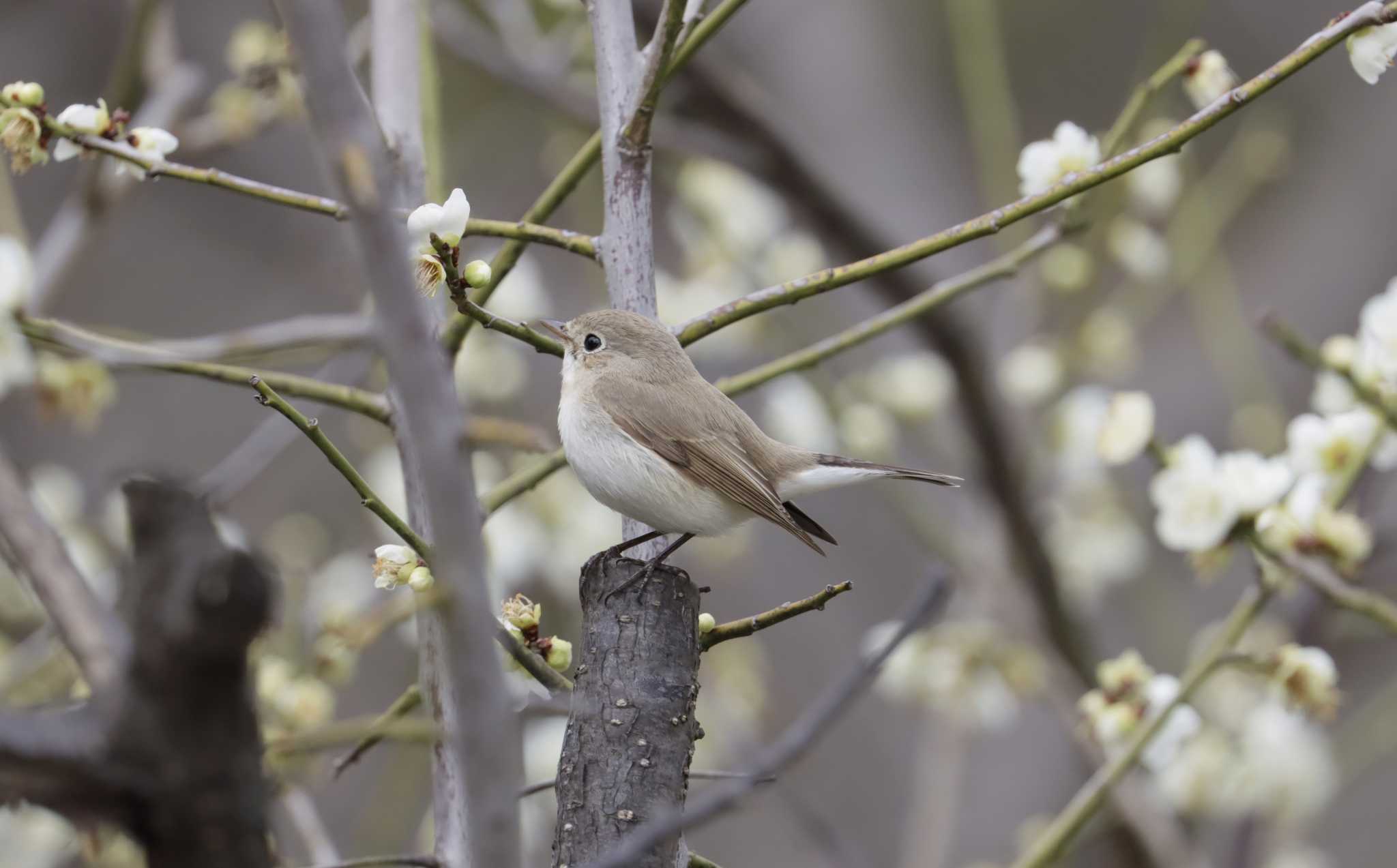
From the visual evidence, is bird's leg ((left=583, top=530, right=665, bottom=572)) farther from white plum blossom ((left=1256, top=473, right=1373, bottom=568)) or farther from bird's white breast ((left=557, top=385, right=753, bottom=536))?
white plum blossom ((left=1256, top=473, right=1373, bottom=568))

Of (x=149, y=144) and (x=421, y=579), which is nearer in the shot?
(x=421, y=579)

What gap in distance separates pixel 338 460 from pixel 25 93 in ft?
2.37

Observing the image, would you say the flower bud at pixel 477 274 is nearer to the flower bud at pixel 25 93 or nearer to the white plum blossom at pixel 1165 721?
the flower bud at pixel 25 93

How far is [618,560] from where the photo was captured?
1.54 metres

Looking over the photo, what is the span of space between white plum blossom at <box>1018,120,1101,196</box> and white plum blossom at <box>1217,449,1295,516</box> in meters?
0.53

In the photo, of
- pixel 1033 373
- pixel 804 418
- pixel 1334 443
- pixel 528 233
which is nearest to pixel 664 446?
pixel 528 233

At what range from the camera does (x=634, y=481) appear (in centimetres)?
192

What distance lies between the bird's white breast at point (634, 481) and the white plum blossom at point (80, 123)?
759mm

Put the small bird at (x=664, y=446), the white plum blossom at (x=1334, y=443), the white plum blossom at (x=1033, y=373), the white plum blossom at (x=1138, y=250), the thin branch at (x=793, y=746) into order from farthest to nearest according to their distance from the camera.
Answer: the white plum blossom at (x=1033, y=373) < the white plum blossom at (x=1138, y=250) < the white plum blossom at (x=1334, y=443) < the small bird at (x=664, y=446) < the thin branch at (x=793, y=746)

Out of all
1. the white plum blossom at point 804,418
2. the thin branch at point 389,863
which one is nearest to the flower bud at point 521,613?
the thin branch at point 389,863

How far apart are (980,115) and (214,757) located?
332 cm

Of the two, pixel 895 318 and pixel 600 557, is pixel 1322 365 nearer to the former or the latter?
pixel 895 318

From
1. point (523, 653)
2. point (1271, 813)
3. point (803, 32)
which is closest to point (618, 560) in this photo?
point (523, 653)

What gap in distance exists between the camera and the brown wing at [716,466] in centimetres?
204
